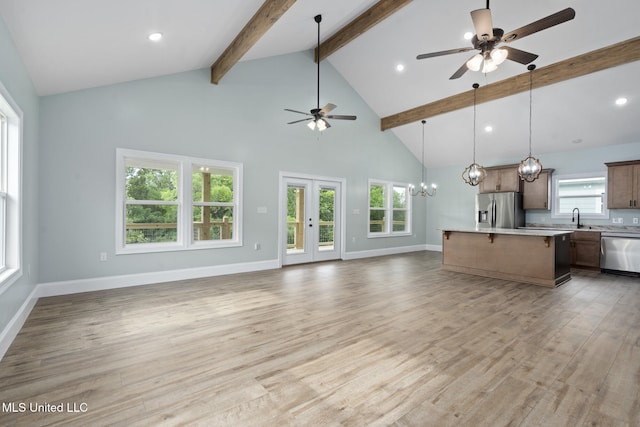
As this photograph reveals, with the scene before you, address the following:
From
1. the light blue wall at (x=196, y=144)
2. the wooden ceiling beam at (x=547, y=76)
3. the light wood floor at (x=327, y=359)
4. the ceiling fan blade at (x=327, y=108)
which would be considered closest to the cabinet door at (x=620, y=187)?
the wooden ceiling beam at (x=547, y=76)

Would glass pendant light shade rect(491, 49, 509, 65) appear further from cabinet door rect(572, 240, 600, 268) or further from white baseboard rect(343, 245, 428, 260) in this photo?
cabinet door rect(572, 240, 600, 268)

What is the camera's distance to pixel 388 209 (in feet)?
29.6

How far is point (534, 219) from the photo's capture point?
816 centimetres

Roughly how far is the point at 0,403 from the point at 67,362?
1.73 feet

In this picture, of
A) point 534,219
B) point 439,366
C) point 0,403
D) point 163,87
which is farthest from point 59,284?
point 534,219

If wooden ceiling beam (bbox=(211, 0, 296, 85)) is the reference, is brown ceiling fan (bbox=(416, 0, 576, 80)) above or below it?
below

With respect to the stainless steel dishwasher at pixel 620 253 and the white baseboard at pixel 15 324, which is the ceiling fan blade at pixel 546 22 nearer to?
the white baseboard at pixel 15 324

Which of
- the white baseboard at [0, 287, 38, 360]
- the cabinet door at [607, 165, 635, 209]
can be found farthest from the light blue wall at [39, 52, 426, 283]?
Result: the cabinet door at [607, 165, 635, 209]

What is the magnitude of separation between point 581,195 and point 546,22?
20.7 ft

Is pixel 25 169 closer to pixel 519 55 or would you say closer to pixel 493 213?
pixel 519 55

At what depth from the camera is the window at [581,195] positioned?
7102mm

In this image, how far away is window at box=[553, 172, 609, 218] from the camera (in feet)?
23.3

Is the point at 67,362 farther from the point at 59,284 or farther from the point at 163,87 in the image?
the point at 163,87

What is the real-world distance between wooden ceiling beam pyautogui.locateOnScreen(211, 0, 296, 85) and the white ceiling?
0.13 meters
